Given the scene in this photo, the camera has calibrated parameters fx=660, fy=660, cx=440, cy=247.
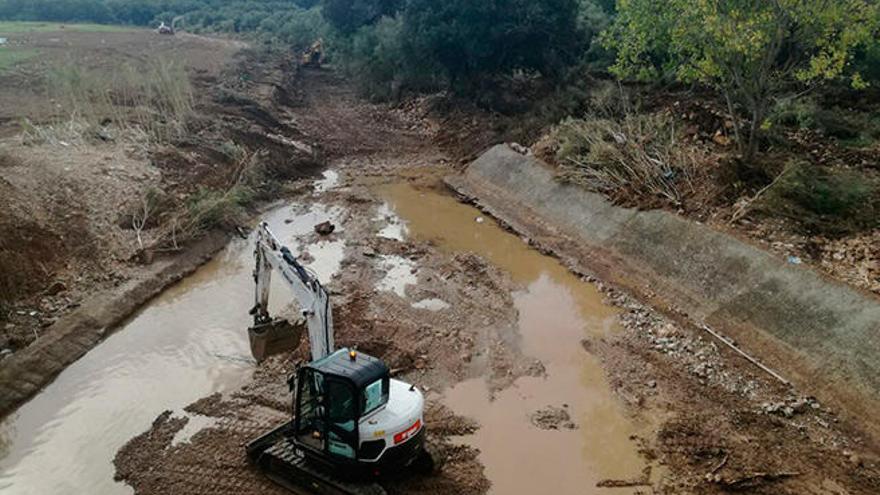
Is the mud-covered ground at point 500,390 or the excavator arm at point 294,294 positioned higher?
the excavator arm at point 294,294

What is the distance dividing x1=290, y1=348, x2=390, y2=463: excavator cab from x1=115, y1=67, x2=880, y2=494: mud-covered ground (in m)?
1.18

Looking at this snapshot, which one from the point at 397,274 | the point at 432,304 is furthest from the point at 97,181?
the point at 432,304

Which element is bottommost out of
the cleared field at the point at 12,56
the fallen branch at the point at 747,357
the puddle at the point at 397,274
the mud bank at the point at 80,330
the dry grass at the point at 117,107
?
the fallen branch at the point at 747,357

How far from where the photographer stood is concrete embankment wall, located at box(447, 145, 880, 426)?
12148mm

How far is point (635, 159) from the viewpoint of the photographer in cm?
1975

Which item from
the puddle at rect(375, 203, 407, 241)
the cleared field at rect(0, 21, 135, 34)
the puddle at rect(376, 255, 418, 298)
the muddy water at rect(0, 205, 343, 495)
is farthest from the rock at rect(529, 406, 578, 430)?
the cleared field at rect(0, 21, 135, 34)

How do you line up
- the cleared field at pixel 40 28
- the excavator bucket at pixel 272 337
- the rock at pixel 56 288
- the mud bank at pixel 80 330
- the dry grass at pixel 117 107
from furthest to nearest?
the cleared field at pixel 40 28, the dry grass at pixel 117 107, the rock at pixel 56 288, the mud bank at pixel 80 330, the excavator bucket at pixel 272 337

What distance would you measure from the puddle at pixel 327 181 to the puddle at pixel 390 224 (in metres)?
2.89

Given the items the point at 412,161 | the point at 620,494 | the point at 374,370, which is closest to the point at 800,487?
the point at 620,494

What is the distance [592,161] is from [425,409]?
38.1ft

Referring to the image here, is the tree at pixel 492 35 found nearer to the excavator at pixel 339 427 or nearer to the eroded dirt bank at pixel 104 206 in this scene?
the eroded dirt bank at pixel 104 206

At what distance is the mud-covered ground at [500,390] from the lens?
1020 cm

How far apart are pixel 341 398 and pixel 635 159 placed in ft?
45.7

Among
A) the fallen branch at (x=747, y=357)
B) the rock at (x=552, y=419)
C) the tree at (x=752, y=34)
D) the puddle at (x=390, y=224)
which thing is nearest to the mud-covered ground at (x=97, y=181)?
the puddle at (x=390, y=224)
